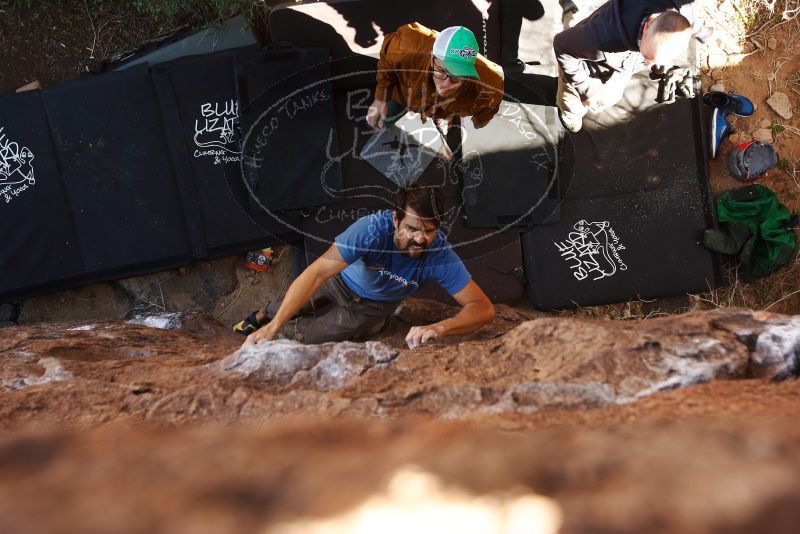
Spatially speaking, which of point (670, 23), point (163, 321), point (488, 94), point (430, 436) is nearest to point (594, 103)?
point (488, 94)

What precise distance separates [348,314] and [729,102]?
306 centimetres

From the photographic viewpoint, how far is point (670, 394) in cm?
133

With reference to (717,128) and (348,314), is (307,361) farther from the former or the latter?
(717,128)

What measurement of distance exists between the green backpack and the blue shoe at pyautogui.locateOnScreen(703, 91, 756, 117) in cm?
55

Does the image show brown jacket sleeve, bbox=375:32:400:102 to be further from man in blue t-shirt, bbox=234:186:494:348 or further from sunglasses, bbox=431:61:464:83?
man in blue t-shirt, bbox=234:186:494:348

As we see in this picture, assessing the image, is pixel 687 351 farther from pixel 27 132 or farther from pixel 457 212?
pixel 27 132

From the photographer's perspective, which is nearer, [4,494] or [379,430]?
[4,494]

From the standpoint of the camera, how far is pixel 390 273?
277 cm

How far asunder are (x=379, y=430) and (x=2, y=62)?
443 cm

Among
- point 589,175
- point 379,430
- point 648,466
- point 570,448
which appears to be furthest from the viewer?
point 589,175

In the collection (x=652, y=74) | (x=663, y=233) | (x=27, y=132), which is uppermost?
(x=27, y=132)

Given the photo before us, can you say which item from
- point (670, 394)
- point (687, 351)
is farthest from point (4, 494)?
point (687, 351)

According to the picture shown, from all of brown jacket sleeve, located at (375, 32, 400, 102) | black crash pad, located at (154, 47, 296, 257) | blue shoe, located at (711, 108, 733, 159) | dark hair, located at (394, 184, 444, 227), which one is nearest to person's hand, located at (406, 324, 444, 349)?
dark hair, located at (394, 184, 444, 227)

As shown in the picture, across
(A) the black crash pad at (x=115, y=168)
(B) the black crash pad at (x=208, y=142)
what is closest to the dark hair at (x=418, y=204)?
(B) the black crash pad at (x=208, y=142)
